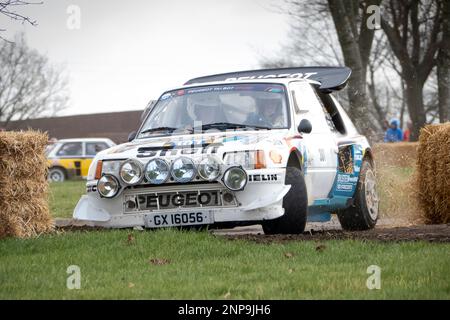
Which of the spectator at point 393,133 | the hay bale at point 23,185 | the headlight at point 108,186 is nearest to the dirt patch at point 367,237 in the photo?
the headlight at point 108,186

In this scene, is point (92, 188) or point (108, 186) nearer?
point (108, 186)

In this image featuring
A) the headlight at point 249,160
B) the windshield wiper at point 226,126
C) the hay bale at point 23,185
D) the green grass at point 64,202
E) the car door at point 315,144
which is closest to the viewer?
the headlight at point 249,160

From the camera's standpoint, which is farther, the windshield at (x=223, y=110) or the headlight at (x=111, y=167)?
the windshield at (x=223, y=110)

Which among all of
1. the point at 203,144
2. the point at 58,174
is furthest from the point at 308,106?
the point at 58,174

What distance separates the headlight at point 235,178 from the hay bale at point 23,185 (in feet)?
7.24

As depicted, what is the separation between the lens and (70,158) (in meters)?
36.5

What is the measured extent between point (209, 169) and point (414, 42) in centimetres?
2935

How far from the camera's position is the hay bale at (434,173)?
40.1 feet

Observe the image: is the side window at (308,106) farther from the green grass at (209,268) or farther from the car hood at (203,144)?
the green grass at (209,268)

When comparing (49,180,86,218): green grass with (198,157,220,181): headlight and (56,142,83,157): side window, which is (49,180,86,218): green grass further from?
(56,142,83,157): side window

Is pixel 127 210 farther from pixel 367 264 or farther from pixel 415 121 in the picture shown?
pixel 415 121

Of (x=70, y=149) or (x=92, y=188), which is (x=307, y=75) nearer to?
(x=92, y=188)

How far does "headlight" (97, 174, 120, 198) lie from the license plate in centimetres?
42

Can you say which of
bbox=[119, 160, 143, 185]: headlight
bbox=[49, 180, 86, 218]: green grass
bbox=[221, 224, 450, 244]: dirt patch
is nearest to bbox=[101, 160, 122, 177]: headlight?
bbox=[119, 160, 143, 185]: headlight
